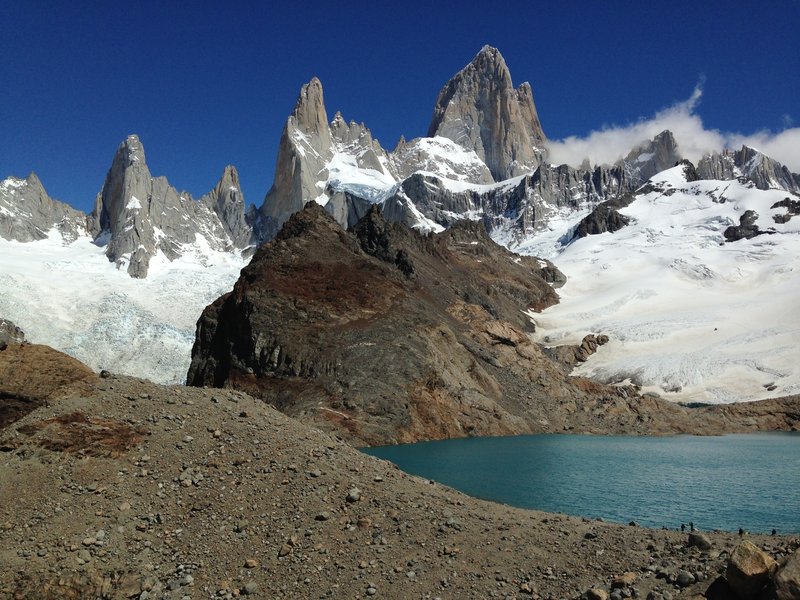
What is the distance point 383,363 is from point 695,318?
97.0 m

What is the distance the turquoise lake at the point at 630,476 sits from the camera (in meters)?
26.1

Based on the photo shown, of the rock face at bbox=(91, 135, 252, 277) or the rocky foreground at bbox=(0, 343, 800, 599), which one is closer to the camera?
the rocky foreground at bbox=(0, 343, 800, 599)

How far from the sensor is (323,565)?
580 inches

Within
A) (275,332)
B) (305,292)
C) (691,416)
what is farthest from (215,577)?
(691,416)

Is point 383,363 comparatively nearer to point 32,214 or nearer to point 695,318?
point 695,318

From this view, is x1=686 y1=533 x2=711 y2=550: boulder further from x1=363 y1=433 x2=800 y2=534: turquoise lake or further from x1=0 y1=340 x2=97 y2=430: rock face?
x1=0 y1=340 x2=97 y2=430: rock face

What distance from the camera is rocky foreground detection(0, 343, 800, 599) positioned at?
13.9 m

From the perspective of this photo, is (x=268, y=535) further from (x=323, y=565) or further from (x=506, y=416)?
(x=506, y=416)

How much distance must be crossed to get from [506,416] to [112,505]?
53106 mm

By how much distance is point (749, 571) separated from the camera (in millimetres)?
11703

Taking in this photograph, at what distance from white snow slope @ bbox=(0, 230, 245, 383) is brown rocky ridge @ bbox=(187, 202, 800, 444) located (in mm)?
37835

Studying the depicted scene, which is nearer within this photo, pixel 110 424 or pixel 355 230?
pixel 110 424

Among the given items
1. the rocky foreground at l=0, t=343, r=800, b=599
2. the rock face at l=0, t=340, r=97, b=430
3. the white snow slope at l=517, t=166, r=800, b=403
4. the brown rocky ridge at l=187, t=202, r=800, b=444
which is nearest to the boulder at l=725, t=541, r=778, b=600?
the rocky foreground at l=0, t=343, r=800, b=599

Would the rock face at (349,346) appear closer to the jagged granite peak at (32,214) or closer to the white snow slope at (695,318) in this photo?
the white snow slope at (695,318)
